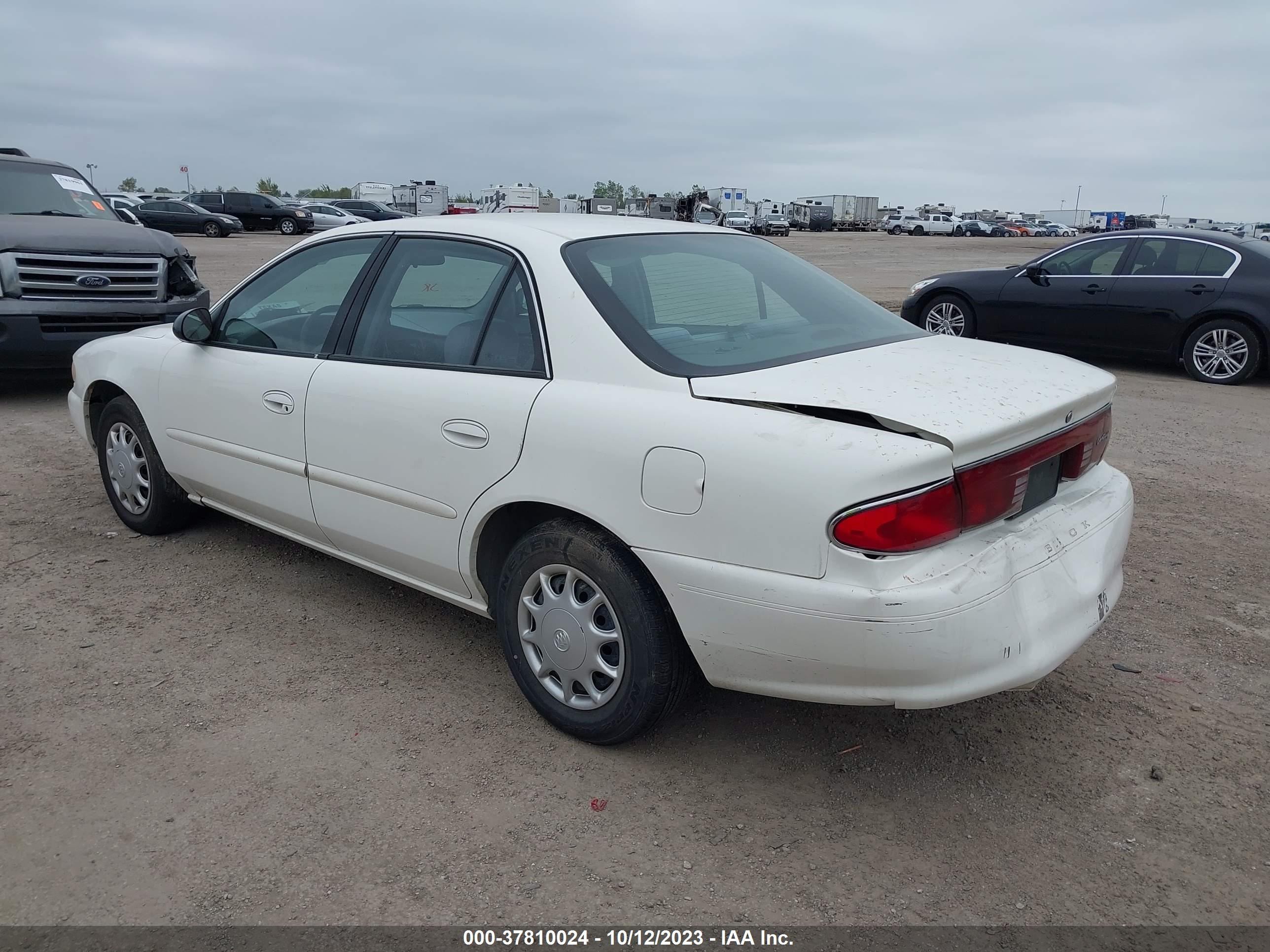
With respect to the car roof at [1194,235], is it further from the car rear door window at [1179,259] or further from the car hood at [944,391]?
the car hood at [944,391]

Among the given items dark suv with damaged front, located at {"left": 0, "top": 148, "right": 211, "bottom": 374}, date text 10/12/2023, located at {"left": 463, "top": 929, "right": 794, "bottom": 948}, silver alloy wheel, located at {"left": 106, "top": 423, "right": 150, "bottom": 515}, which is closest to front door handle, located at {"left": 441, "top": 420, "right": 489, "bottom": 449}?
date text 10/12/2023, located at {"left": 463, "top": 929, "right": 794, "bottom": 948}

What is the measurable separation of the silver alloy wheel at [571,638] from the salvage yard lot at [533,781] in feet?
0.68

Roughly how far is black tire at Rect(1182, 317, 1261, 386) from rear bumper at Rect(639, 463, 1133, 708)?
26.3 ft

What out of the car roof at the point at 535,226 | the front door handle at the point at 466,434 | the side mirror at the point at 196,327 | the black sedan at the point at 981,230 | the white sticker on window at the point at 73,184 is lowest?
the black sedan at the point at 981,230

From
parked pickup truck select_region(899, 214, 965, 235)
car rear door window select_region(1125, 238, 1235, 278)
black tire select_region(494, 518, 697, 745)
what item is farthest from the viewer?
parked pickup truck select_region(899, 214, 965, 235)

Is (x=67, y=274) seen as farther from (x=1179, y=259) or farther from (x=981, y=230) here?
(x=981, y=230)

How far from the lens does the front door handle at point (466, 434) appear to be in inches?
123

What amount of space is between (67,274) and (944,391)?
7.59m

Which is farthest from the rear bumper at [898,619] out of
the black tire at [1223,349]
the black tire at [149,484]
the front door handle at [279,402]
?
the black tire at [1223,349]

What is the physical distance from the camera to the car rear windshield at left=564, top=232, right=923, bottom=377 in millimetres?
3008

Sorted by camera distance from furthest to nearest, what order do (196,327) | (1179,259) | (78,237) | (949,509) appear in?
1. (1179,259)
2. (78,237)
3. (196,327)
4. (949,509)

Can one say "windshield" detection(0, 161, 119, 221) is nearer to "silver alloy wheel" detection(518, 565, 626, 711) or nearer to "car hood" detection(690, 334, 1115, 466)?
"silver alloy wheel" detection(518, 565, 626, 711)

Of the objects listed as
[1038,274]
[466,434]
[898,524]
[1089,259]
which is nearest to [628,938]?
[898,524]

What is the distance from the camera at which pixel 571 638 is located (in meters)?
3.06
